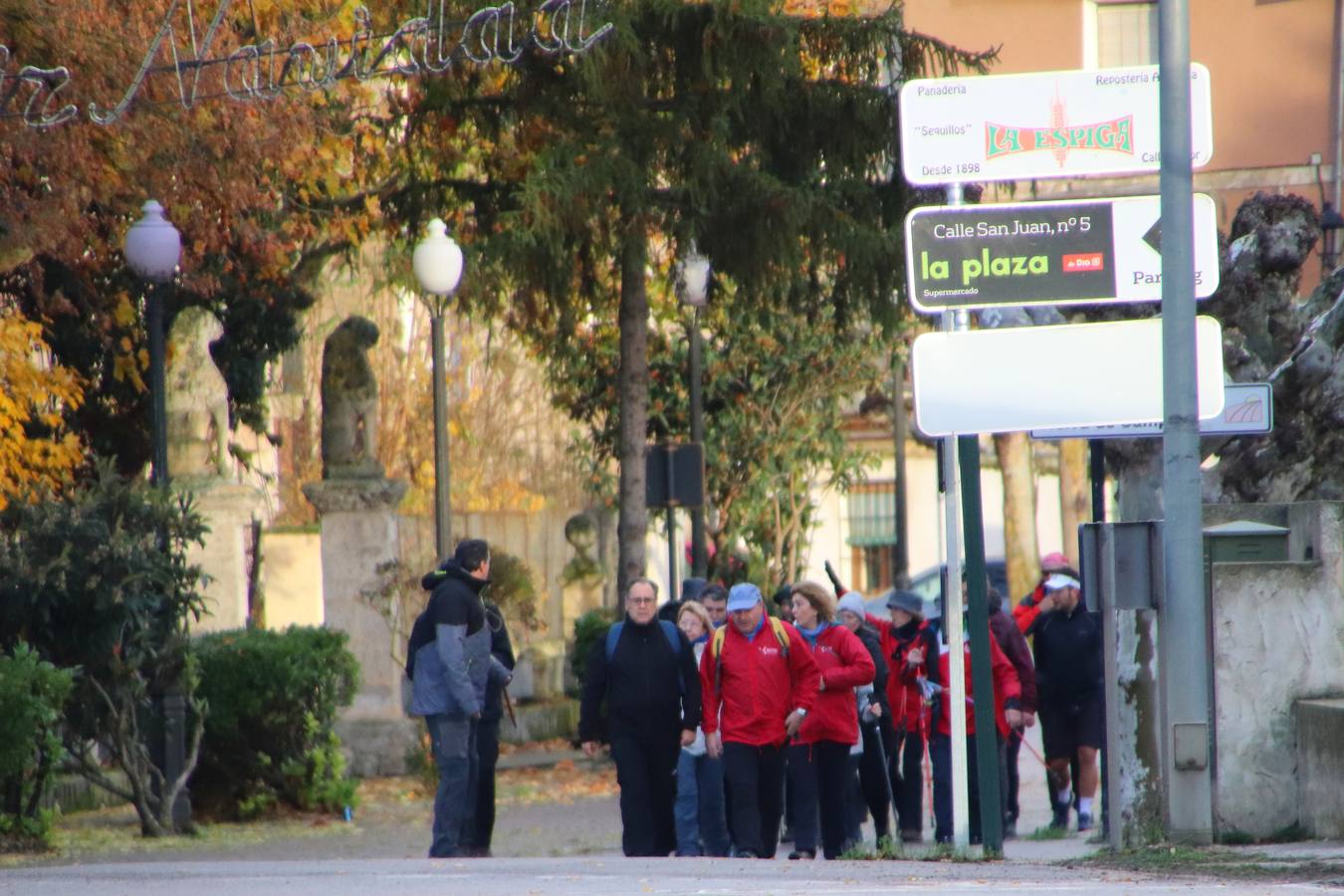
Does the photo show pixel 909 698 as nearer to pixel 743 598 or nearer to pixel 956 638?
pixel 743 598

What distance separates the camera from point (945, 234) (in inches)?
396

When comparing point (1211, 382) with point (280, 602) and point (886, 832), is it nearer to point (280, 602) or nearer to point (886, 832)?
point (886, 832)

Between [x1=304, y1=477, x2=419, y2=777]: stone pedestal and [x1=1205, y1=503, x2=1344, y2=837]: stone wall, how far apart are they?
26.8ft

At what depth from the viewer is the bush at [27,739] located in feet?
38.8

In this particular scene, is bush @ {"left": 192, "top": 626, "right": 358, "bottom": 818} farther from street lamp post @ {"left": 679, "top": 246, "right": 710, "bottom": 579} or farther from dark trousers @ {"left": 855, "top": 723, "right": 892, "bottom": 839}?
street lamp post @ {"left": 679, "top": 246, "right": 710, "bottom": 579}

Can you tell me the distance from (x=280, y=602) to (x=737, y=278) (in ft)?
47.3

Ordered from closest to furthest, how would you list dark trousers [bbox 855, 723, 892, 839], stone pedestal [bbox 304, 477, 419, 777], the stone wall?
the stone wall, dark trousers [bbox 855, 723, 892, 839], stone pedestal [bbox 304, 477, 419, 777]

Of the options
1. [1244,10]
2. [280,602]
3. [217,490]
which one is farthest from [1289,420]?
[1244,10]

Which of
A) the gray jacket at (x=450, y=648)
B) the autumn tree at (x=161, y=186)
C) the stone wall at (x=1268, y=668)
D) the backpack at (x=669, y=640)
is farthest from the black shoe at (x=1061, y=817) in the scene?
the autumn tree at (x=161, y=186)

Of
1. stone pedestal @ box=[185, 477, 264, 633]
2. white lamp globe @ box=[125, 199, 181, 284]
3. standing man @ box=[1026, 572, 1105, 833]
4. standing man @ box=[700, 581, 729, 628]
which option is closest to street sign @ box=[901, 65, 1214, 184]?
standing man @ box=[700, 581, 729, 628]

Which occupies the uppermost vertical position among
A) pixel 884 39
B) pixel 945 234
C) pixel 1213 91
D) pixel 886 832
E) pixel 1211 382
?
pixel 1213 91

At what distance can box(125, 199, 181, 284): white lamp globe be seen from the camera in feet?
44.3

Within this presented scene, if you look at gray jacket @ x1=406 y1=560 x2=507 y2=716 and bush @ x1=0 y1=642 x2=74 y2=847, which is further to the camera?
bush @ x1=0 y1=642 x2=74 y2=847

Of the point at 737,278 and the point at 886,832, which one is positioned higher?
the point at 737,278
